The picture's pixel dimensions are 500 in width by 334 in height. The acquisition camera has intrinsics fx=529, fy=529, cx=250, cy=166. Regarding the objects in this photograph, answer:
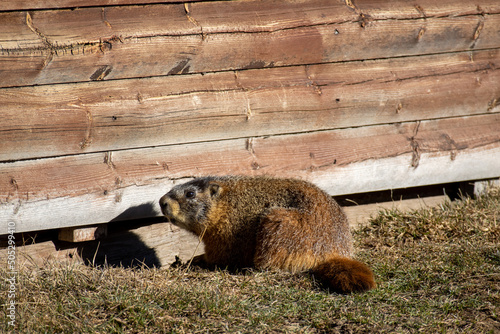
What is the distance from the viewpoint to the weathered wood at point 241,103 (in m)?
4.80

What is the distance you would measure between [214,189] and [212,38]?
1504 millimetres

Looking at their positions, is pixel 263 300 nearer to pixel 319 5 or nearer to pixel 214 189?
pixel 214 189

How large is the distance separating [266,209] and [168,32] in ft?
6.37

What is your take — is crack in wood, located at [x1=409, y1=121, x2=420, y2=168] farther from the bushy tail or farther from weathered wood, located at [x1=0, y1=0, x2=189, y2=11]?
weathered wood, located at [x1=0, y1=0, x2=189, y2=11]

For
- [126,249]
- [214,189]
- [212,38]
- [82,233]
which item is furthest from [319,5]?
[82,233]

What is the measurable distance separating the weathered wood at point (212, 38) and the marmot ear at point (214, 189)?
115cm

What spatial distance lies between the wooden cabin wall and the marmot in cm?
29

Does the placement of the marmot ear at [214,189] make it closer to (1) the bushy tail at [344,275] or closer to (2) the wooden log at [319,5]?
(1) the bushy tail at [344,275]

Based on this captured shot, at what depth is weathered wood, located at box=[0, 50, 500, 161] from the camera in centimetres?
480

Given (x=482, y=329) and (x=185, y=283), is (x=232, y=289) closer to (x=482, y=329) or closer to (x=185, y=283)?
(x=185, y=283)

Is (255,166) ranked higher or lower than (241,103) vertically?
lower

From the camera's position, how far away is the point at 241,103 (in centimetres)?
548

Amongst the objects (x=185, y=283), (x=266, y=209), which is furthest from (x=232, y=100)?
(x=185, y=283)

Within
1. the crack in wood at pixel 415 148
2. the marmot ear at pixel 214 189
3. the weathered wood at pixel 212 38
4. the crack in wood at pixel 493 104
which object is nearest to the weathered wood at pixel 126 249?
the marmot ear at pixel 214 189
